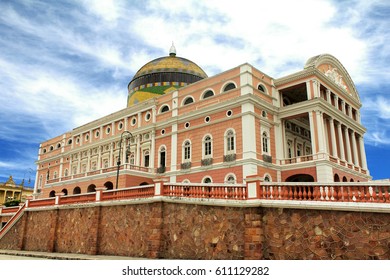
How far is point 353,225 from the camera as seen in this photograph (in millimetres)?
9945

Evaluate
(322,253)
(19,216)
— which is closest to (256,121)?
(322,253)

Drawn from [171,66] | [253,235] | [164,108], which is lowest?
[253,235]

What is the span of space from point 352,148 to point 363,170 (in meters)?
2.13

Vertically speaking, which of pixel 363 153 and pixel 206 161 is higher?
pixel 363 153

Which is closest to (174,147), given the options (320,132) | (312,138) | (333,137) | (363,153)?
(312,138)

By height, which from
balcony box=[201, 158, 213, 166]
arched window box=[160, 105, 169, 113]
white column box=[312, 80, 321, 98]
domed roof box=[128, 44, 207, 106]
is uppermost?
domed roof box=[128, 44, 207, 106]

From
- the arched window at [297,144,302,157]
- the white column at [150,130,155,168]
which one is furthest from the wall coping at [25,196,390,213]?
the arched window at [297,144,302,157]

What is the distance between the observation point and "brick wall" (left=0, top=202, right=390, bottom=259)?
9.89 m

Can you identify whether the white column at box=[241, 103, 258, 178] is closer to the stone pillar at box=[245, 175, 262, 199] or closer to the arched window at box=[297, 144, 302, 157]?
the arched window at box=[297, 144, 302, 157]

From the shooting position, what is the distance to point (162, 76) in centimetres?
3866

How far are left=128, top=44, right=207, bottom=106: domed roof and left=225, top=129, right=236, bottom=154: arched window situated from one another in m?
14.2

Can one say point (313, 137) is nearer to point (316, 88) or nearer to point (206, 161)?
point (316, 88)

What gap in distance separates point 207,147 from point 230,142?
91.0 inches

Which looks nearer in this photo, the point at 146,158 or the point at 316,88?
the point at 316,88
